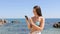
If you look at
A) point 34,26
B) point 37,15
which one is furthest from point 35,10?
point 34,26

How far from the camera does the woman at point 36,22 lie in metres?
4.01

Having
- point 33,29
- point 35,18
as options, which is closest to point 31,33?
point 33,29

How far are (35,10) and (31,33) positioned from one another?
54 cm

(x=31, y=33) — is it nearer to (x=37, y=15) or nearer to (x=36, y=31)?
(x=36, y=31)

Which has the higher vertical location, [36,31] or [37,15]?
[37,15]

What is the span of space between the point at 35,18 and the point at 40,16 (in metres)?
0.13

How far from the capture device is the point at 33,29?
4035mm

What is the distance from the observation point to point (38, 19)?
409 cm

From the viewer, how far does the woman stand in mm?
4008

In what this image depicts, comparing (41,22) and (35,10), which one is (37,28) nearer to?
(41,22)

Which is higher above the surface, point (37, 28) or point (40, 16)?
point (40, 16)

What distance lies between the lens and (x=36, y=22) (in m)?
4.09

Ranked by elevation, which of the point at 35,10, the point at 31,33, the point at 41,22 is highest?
the point at 35,10

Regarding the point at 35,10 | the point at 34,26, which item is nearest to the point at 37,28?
the point at 34,26
